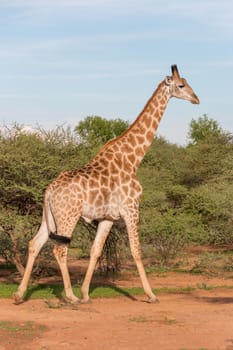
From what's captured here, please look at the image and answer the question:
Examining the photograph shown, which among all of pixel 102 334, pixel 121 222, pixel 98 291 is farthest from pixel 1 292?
pixel 102 334

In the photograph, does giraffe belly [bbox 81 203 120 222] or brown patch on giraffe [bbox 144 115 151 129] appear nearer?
giraffe belly [bbox 81 203 120 222]

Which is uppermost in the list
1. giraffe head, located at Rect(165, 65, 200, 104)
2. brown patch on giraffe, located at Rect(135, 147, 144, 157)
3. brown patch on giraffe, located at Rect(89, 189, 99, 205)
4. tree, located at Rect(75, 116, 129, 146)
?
tree, located at Rect(75, 116, 129, 146)

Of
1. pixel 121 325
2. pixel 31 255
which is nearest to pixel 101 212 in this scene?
pixel 31 255

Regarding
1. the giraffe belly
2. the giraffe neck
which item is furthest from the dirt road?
the giraffe neck

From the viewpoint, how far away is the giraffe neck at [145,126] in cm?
1101

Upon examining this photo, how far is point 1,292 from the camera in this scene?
10969mm

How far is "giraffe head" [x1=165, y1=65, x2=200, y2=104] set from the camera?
11031mm

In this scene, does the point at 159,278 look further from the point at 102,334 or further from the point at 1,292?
the point at 102,334

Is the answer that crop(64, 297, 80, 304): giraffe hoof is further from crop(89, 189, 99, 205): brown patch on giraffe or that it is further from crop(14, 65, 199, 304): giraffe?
crop(89, 189, 99, 205): brown patch on giraffe

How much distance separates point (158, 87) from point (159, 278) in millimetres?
3970

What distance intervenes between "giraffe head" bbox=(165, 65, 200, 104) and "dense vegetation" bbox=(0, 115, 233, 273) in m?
2.23

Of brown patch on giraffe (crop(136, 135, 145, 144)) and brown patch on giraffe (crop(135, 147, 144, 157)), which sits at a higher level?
brown patch on giraffe (crop(136, 135, 145, 144))

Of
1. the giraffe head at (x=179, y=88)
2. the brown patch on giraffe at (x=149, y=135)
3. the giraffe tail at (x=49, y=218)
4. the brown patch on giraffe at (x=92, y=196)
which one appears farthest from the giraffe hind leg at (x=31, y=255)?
the giraffe head at (x=179, y=88)

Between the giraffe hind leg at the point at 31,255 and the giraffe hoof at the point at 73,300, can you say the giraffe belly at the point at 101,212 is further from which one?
the giraffe hoof at the point at 73,300
